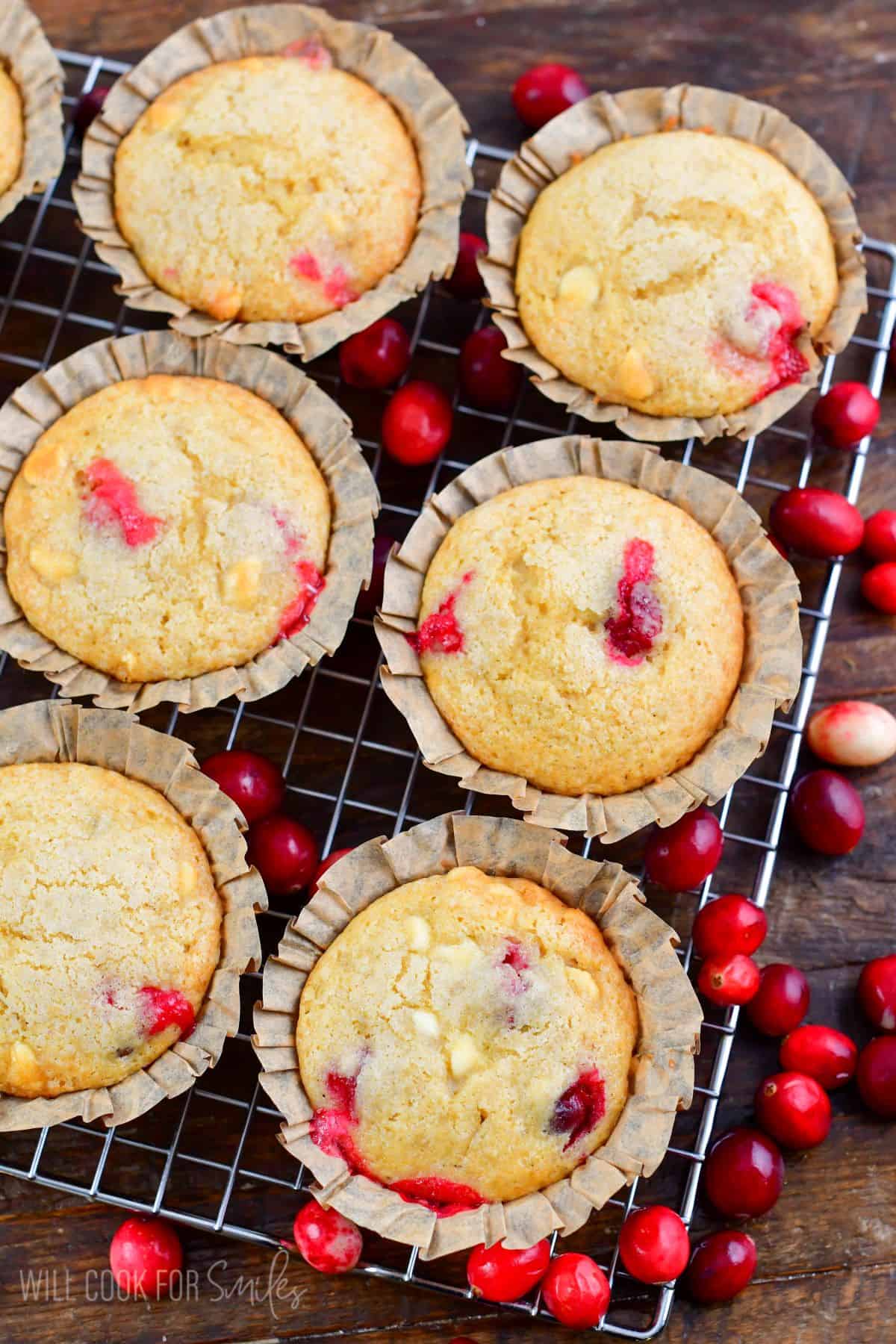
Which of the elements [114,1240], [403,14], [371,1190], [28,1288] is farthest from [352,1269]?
[403,14]

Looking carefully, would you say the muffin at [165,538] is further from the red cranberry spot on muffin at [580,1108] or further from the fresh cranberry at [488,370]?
the red cranberry spot on muffin at [580,1108]

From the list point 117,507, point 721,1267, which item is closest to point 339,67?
point 117,507

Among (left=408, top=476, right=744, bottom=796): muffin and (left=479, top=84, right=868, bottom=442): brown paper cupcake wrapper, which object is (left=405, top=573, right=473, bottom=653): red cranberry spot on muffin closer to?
(left=408, top=476, right=744, bottom=796): muffin

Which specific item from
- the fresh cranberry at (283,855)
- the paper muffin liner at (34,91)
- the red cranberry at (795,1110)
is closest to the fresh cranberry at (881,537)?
the red cranberry at (795,1110)

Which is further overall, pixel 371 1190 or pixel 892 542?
pixel 892 542

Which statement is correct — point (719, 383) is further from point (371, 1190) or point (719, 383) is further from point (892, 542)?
point (371, 1190)

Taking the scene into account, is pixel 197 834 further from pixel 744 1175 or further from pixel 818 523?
pixel 818 523
